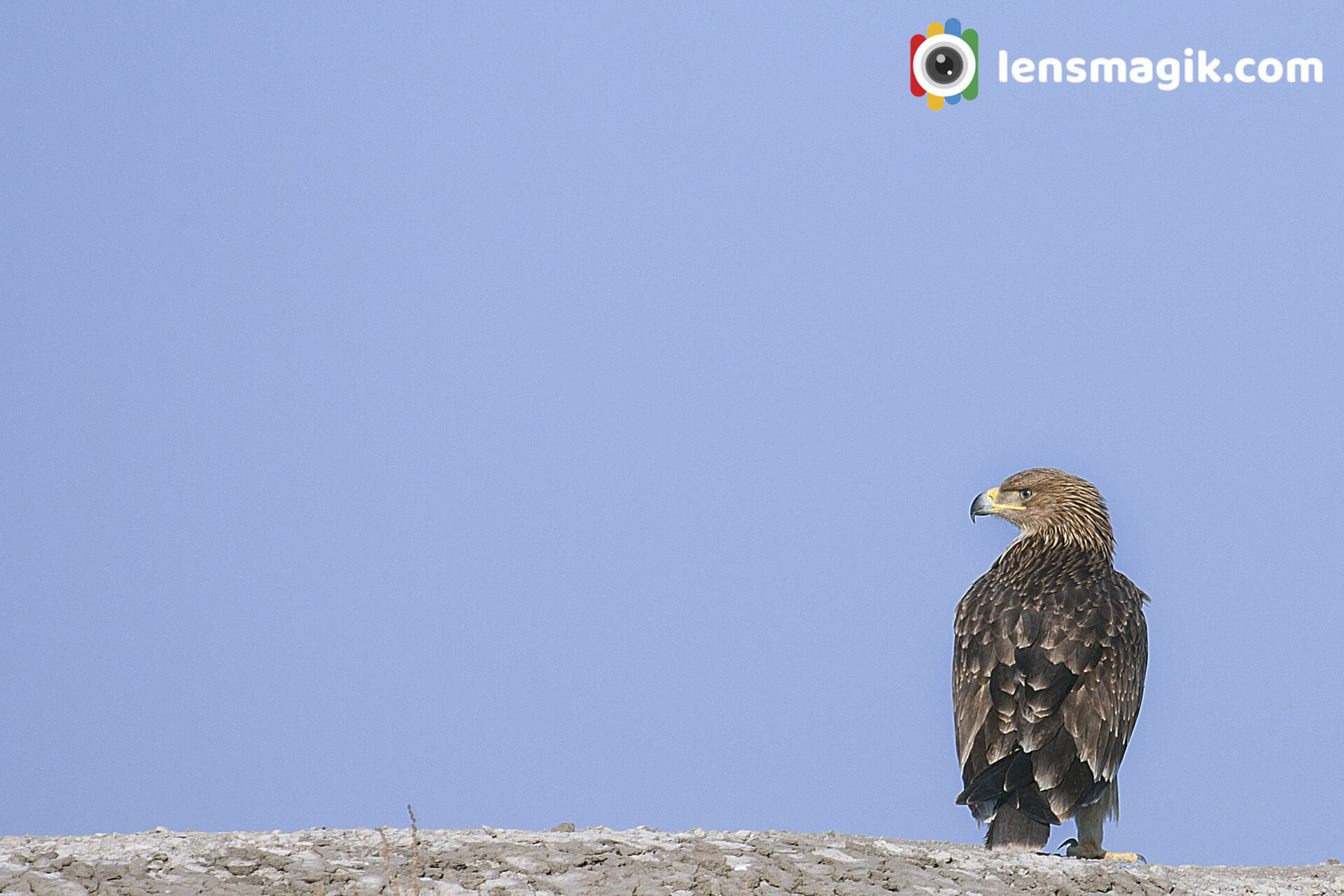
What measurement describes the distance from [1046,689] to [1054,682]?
0.07 metres

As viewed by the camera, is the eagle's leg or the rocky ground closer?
the rocky ground

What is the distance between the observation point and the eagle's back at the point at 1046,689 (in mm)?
8805

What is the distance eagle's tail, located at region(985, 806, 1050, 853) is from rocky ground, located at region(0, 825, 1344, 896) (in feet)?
0.98

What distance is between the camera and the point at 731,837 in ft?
25.4

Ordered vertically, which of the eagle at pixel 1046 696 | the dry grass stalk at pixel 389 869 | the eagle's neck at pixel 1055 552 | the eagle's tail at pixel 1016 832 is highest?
the eagle's neck at pixel 1055 552

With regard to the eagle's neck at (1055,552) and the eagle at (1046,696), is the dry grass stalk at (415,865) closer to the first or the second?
the eagle at (1046,696)

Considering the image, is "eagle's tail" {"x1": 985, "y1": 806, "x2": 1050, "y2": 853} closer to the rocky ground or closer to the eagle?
the eagle

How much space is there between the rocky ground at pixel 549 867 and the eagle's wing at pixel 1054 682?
3.00 feet

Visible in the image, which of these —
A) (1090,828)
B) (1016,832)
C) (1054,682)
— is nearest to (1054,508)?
(1054,682)

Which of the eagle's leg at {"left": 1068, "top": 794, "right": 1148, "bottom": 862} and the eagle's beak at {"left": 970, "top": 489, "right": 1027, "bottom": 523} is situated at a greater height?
the eagle's beak at {"left": 970, "top": 489, "right": 1027, "bottom": 523}

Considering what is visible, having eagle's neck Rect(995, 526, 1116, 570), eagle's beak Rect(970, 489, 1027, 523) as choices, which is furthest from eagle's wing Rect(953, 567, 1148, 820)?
eagle's beak Rect(970, 489, 1027, 523)

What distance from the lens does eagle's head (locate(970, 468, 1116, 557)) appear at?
10992mm

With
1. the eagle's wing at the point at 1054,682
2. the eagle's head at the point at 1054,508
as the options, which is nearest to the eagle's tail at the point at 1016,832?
the eagle's wing at the point at 1054,682

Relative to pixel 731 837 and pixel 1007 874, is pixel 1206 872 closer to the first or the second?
pixel 1007 874
